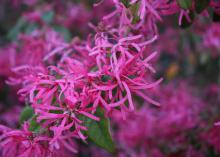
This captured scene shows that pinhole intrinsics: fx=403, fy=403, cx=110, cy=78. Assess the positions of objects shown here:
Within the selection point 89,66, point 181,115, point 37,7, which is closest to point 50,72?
point 89,66

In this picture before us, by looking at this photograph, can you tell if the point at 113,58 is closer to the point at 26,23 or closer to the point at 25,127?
the point at 25,127

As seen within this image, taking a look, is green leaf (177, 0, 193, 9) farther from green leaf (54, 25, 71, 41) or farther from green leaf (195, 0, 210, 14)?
green leaf (54, 25, 71, 41)

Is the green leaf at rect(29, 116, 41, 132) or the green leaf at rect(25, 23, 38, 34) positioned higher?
the green leaf at rect(25, 23, 38, 34)

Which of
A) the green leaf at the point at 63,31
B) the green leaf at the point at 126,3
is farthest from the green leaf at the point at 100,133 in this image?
the green leaf at the point at 63,31

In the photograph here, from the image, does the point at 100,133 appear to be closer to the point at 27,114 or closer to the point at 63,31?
the point at 27,114

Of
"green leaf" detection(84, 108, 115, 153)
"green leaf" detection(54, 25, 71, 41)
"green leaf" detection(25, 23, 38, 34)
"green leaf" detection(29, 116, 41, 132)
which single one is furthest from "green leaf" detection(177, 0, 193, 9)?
"green leaf" detection(25, 23, 38, 34)

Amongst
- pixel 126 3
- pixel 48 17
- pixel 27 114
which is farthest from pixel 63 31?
pixel 126 3
